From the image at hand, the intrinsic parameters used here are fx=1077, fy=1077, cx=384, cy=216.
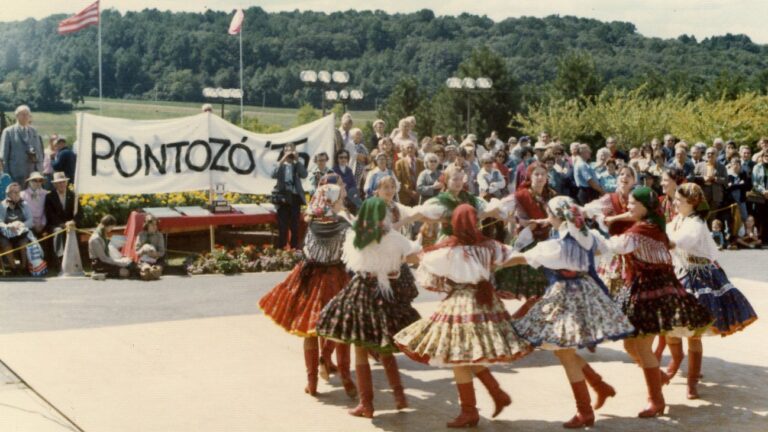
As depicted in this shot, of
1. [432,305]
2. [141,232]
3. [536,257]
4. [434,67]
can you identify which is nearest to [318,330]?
[536,257]

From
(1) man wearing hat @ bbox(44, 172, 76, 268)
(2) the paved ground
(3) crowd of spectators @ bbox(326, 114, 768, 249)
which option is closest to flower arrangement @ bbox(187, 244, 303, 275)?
(3) crowd of spectators @ bbox(326, 114, 768, 249)

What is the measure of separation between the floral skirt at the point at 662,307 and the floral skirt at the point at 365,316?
1.63 meters

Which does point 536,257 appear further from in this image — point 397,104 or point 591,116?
point 397,104

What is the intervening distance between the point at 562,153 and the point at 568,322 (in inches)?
448

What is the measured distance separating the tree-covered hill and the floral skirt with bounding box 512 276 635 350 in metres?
48.1

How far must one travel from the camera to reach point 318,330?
25.6ft

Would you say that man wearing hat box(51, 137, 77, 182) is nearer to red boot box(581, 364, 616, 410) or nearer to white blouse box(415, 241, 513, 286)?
white blouse box(415, 241, 513, 286)

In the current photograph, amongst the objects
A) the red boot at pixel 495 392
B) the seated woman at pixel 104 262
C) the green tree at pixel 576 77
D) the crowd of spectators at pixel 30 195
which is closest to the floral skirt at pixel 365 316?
the red boot at pixel 495 392

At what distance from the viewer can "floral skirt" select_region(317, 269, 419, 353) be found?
7598 mm

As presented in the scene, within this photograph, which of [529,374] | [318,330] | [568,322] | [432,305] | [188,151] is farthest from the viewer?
[188,151]

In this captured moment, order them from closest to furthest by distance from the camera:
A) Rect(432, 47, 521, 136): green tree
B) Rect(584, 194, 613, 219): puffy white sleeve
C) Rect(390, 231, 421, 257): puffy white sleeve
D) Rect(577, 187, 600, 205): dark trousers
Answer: Rect(390, 231, 421, 257): puffy white sleeve → Rect(584, 194, 613, 219): puffy white sleeve → Rect(577, 187, 600, 205): dark trousers → Rect(432, 47, 521, 136): green tree

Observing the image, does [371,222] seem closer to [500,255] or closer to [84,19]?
[500,255]

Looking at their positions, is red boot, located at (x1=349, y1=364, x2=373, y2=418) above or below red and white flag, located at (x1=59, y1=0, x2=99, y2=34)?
below

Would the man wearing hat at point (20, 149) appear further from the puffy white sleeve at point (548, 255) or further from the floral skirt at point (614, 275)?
the puffy white sleeve at point (548, 255)
